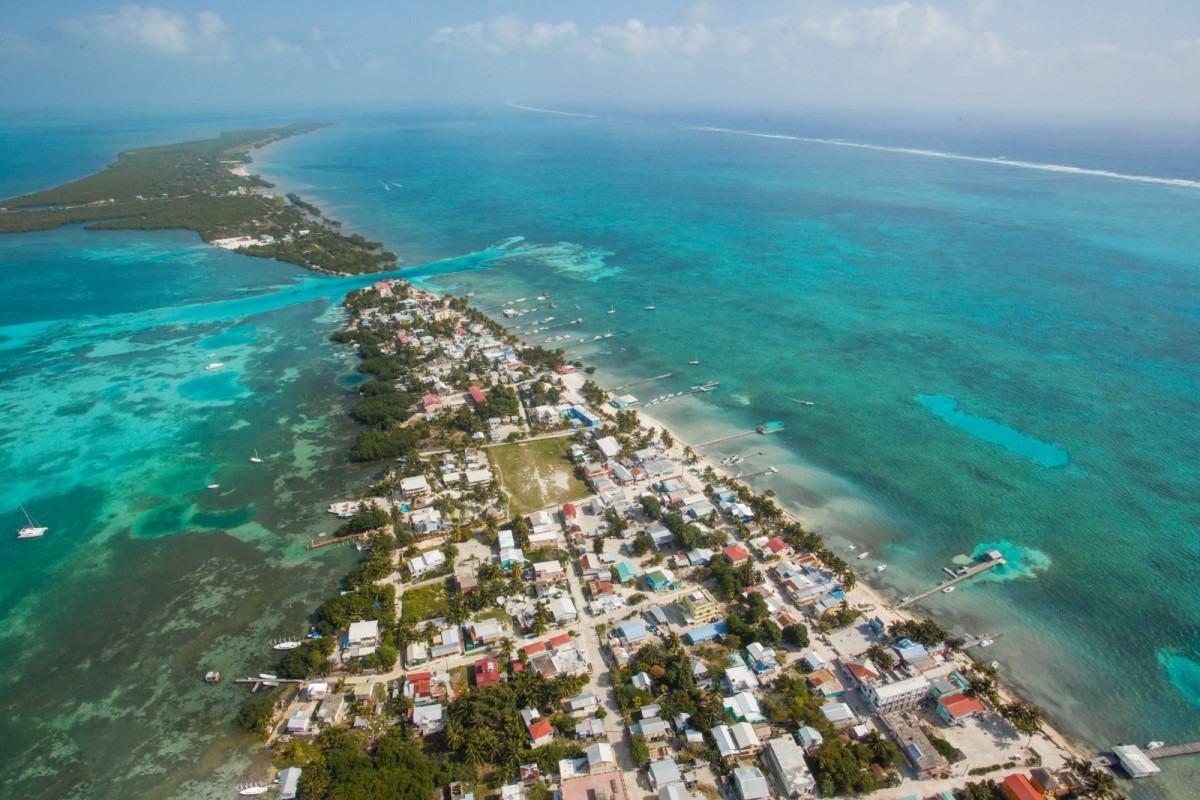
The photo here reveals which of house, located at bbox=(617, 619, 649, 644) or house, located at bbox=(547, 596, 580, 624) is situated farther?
house, located at bbox=(547, 596, 580, 624)

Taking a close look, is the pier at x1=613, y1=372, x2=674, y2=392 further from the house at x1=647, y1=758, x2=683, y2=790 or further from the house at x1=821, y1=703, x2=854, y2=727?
the house at x1=647, y1=758, x2=683, y2=790

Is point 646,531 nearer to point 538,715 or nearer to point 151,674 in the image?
point 538,715

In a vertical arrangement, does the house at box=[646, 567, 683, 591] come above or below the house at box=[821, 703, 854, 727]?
above

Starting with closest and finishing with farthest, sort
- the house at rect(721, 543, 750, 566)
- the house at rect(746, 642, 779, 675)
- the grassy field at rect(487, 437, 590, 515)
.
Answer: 1. the house at rect(746, 642, 779, 675)
2. the house at rect(721, 543, 750, 566)
3. the grassy field at rect(487, 437, 590, 515)

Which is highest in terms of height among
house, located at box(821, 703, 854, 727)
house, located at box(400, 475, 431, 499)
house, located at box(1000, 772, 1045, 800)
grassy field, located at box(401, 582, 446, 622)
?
house, located at box(400, 475, 431, 499)

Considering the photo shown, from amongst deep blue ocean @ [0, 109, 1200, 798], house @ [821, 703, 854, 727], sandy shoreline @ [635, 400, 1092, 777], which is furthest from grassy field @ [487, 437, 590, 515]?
house @ [821, 703, 854, 727]

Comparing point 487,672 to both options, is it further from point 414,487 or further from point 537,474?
point 537,474

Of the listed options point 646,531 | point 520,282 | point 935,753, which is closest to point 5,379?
point 520,282
